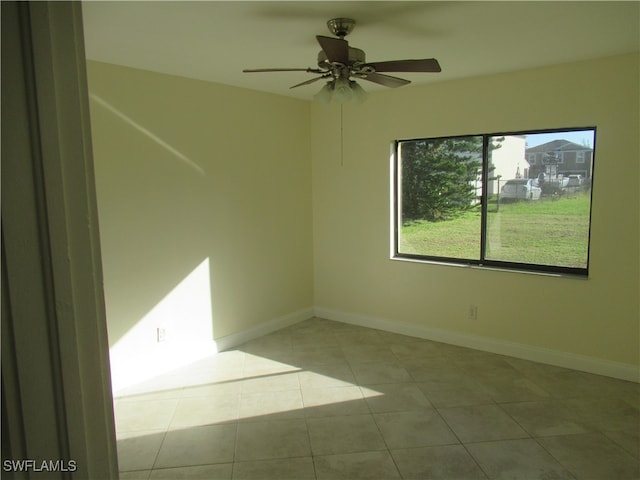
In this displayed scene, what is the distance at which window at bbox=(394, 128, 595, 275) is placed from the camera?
365cm

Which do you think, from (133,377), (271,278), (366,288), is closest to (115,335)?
(133,377)

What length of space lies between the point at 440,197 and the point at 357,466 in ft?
8.63

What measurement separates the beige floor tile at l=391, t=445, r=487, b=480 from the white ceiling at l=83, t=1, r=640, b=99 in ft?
7.88

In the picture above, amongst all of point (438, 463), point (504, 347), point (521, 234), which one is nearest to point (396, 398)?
point (438, 463)

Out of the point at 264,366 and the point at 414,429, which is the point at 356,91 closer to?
the point at 414,429

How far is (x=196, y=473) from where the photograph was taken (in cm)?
241

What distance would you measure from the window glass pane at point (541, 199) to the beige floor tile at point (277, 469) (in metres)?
2.50

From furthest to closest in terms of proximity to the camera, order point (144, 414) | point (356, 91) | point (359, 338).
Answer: point (359, 338) < point (144, 414) < point (356, 91)

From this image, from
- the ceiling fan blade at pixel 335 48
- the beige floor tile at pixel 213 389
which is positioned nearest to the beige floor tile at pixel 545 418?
the beige floor tile at pixel 213 389

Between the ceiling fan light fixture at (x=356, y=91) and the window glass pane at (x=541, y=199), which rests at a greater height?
the ceiling fan light fixture at (x=356, y=91)

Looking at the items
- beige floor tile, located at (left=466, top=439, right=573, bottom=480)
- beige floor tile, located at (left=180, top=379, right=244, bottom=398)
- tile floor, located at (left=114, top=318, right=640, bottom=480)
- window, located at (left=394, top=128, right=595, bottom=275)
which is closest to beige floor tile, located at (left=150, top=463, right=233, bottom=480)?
tile floor, located at (left=114, top=318, right=640, bottom=480)

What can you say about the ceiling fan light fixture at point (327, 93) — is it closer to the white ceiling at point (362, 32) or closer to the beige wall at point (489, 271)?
the white ceiling at point (362, 32)

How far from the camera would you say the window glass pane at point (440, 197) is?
13.5 feet

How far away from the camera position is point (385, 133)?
4387mm
